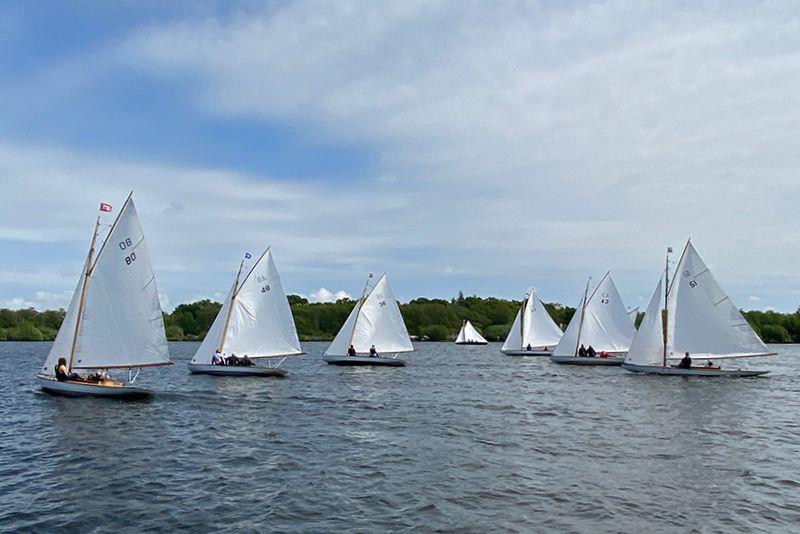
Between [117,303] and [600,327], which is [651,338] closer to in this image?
[600,327]

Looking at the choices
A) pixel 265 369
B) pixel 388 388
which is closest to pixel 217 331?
pixel 265 369

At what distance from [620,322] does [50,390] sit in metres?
58.9

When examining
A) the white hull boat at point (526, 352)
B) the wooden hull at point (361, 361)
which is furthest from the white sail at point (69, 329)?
the white hull boat at point (526, 352)

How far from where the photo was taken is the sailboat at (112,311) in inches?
1396

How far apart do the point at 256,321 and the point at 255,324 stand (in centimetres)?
26

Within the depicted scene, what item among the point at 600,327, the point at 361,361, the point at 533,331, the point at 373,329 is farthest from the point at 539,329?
the point at 361,361

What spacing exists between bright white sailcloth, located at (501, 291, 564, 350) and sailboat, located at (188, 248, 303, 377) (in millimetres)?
49722

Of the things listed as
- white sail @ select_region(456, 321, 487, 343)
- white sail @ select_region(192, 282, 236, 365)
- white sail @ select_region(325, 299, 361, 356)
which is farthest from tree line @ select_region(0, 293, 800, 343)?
white sail @ select_region(192, 282, 236, 365)

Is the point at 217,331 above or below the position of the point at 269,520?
above

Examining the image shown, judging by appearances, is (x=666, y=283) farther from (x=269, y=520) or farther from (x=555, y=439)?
(x=269, y=520)

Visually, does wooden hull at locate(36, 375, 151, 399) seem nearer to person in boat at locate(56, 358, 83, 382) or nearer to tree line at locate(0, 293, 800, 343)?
person in boat at locate(56, 358, 83, 382)

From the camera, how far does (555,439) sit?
2702cm

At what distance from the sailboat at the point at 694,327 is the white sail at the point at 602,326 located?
15533 millimetres

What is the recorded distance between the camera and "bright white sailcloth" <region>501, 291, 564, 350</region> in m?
96.2
